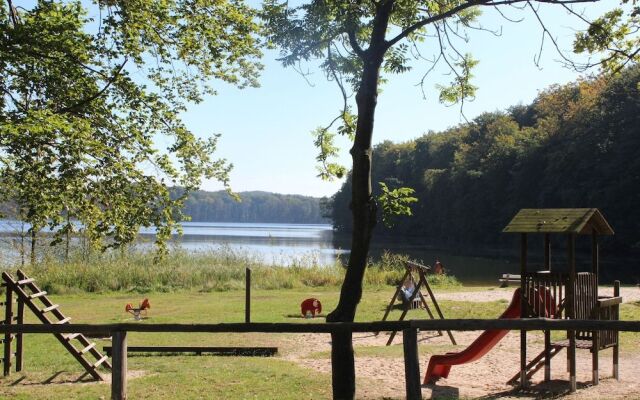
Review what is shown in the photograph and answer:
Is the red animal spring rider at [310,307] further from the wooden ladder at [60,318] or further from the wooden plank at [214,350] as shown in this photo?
the wooden ladder at [60,318]

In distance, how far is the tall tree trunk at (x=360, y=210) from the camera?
25.8ft

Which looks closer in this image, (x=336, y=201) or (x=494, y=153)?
(x=494, y=153)

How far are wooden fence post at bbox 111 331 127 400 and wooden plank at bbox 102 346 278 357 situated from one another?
14.9ft

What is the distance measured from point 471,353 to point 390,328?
3.58 m

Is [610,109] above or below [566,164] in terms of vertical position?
above

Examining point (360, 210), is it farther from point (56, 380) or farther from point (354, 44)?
point (56, 380)

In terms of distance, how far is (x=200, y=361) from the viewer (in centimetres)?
1177

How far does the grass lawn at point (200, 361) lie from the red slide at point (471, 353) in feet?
5.47

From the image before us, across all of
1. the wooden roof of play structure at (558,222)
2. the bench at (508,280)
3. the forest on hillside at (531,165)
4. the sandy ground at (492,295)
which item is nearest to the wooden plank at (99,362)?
the wooden roof of play structure at (558,222)

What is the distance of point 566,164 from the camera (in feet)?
199

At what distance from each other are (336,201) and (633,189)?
2897 inches

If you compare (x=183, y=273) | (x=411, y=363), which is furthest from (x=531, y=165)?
(x=411, y=363)

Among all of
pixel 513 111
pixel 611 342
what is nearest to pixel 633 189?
pixel 513 111

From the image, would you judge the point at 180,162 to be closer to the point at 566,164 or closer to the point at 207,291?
the point at 207,291
